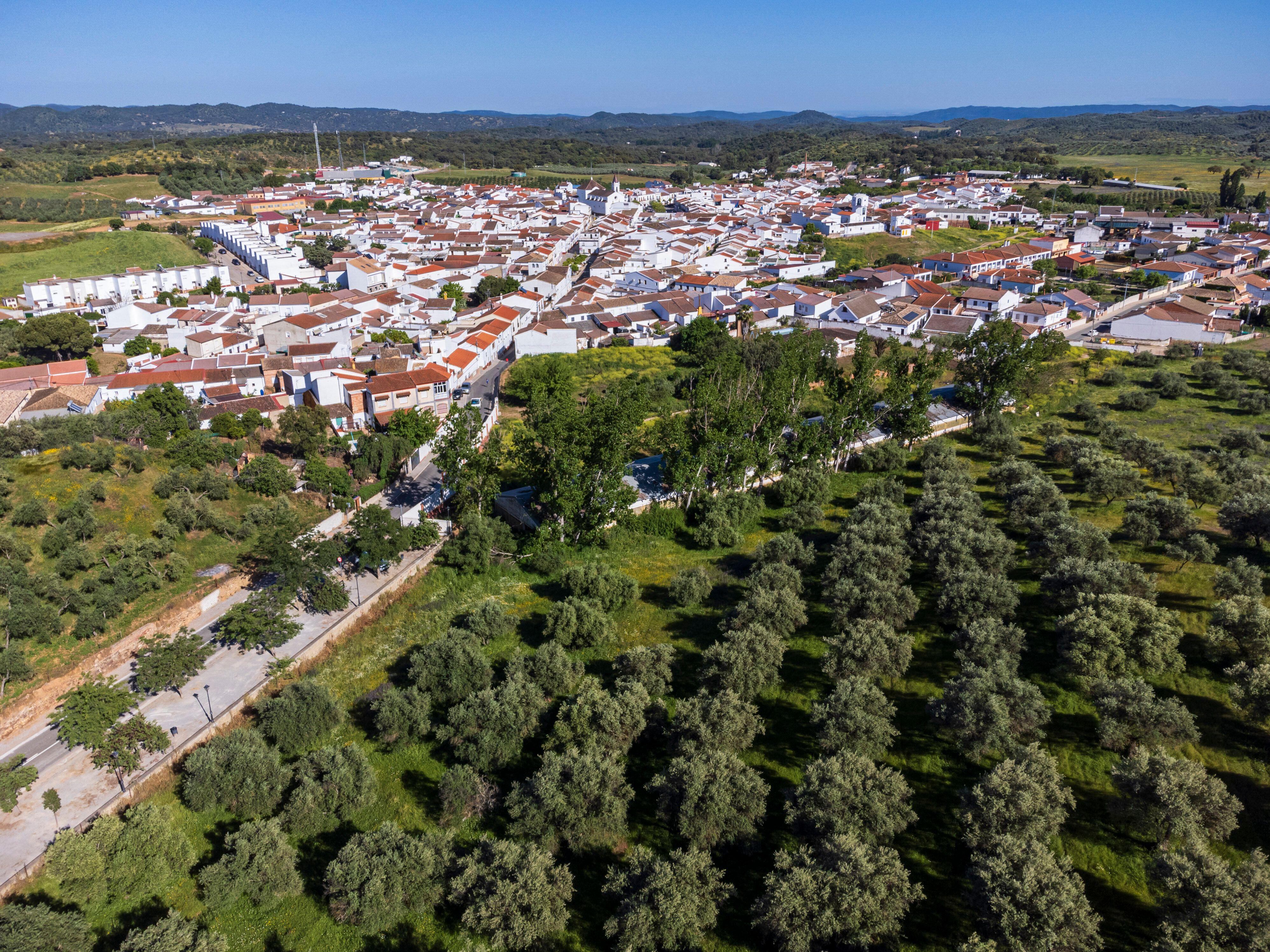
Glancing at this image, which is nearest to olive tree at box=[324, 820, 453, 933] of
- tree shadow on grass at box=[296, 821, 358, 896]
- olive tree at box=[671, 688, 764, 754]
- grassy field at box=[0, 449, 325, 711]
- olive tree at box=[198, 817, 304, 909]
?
tree shadow on grass at box=[296, 821, 358, 896]

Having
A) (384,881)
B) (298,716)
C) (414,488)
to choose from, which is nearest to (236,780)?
(298,716)

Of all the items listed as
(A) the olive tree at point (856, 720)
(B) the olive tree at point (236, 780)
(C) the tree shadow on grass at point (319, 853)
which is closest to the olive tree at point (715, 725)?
(A) the olive tree at point (856, 720)

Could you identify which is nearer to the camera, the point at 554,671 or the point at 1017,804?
the point at 1017,804

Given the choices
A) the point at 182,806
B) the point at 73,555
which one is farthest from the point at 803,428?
the point at 73,555

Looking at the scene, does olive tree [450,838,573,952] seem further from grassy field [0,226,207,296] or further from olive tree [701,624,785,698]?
grassy field [0,226,207,296]

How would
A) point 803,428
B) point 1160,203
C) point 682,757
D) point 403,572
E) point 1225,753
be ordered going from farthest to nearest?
1. point 1160,203
2. point 803,428
3. point 403,572
4. point 1225,753
5. point 682,757

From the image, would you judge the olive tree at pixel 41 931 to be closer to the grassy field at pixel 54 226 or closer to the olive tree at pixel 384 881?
the olive tree at pixel 384 881

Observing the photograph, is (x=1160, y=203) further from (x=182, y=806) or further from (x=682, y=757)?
(x=182, y=806)

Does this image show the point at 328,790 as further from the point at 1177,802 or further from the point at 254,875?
the point at 1177,802
